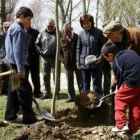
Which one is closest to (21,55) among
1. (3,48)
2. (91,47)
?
(91,47)

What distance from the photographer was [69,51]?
25.8ft

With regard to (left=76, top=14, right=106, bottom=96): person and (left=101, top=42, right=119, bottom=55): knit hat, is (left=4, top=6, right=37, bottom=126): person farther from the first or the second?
(left=76, top=14, right=106, bottom=96): person

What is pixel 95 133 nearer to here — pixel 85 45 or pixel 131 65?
pixel 131 65

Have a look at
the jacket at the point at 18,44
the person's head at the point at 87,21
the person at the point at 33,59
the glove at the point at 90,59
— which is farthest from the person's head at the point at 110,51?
the person at the point at 33,59

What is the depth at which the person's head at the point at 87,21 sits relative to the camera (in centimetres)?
699

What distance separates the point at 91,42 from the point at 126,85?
2.23 meters

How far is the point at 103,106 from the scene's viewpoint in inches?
268

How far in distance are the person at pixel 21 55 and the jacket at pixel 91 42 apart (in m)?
1.60

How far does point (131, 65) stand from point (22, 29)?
183cm

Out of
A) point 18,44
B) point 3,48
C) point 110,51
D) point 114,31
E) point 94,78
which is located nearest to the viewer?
A: point 110,51

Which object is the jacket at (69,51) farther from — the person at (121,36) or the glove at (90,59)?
the person at (121,36)

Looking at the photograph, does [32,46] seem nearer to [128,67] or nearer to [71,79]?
[71,79]

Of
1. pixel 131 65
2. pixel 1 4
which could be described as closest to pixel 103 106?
pixel 131 65

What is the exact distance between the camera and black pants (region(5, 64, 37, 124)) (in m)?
6.00
